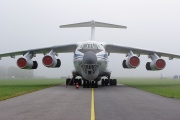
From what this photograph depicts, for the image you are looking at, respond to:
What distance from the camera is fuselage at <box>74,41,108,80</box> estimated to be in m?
20.4

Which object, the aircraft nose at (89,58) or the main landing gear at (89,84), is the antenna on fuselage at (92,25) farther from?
the aircraft nose at (89,58)

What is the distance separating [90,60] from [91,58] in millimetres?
164

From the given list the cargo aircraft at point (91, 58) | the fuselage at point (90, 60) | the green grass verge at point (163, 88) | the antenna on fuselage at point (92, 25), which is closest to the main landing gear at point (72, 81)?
the cargo aircraft at point (91, 58)

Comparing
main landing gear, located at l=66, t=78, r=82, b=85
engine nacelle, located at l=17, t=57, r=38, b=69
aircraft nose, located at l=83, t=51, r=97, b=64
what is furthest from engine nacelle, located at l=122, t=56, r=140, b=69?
engine nacelle, located at l=17, t=57, r=38, b=69

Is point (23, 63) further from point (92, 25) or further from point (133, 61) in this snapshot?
point (133, 61)

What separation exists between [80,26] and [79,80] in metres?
5.37

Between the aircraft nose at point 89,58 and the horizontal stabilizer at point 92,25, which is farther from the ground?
the horizontal stabilizer at point 92,25

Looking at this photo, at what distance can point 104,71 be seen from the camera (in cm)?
2386

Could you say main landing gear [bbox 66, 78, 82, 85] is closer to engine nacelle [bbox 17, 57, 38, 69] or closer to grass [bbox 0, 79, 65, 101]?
grass [bbox 0, 79, 65, 101]

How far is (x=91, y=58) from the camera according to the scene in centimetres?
2023

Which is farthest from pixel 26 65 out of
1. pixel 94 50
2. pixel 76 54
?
pixel 94 50

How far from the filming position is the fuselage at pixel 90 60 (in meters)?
20.4

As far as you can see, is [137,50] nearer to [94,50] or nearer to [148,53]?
[148,53]

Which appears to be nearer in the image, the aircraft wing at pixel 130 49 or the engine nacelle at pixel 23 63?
the engine nacelle at pixel 23 63
